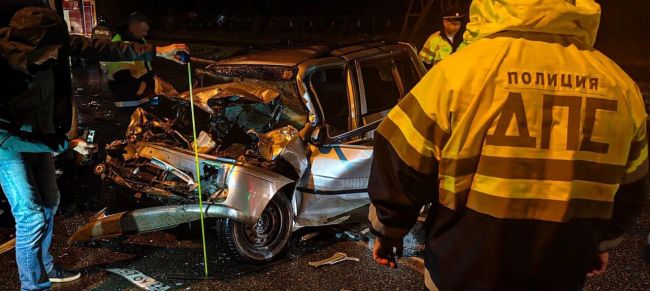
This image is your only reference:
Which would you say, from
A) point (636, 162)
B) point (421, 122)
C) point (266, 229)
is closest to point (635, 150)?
point (636, 162)

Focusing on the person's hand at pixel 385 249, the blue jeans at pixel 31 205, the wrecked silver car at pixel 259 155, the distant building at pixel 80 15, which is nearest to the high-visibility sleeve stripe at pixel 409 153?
the person's hand at pixel 385 249

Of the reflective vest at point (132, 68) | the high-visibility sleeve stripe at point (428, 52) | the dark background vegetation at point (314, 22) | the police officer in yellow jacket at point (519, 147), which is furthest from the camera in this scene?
the dark background vegetation at point (314, 22)

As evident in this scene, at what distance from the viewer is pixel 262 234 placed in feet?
13.1

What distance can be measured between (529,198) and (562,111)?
26 cm

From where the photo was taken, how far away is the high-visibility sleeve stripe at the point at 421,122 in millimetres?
1545

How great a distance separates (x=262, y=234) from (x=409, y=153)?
2594 mm

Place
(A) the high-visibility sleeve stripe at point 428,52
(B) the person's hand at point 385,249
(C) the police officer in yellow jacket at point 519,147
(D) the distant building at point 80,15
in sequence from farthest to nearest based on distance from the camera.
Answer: (D) the distant building at point 80,15, (A) the high-visibility sleeve stripe at point 428,52, (B) the person's hand at point 385,249, (C) the police officer in yellow jacket at point 519,147

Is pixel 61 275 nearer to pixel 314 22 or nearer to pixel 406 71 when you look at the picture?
pixel 406 71

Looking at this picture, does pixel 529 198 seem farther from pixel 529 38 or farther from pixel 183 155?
pixel 183 155

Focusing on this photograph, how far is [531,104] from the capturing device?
1493mm

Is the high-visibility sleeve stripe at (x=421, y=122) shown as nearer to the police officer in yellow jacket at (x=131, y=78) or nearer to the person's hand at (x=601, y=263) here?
the person's hand at (x=601, y=263)

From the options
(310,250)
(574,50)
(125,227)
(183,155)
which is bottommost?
(310,250)

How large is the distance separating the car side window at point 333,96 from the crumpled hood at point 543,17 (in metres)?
2.69


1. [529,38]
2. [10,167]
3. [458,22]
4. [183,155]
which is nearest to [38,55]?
[10,167]
